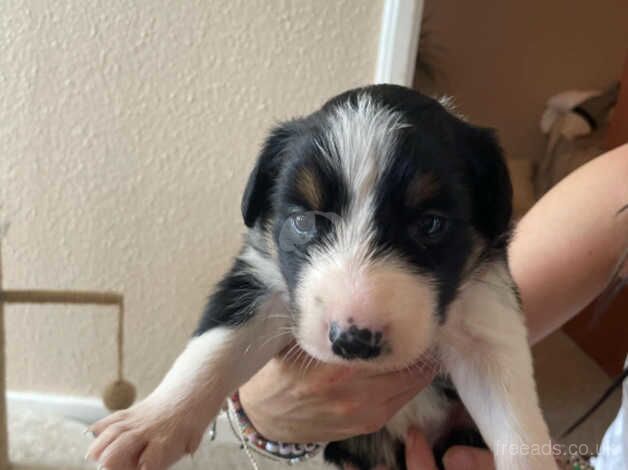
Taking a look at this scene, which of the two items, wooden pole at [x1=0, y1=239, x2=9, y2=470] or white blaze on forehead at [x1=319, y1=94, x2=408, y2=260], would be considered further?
wooden pole at [x1=0, y1=239, x2=9, y2=470]

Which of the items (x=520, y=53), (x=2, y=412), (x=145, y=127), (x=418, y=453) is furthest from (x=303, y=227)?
(x=520, y=53)

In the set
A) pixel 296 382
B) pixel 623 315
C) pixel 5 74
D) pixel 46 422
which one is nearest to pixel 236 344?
pixel 296 382

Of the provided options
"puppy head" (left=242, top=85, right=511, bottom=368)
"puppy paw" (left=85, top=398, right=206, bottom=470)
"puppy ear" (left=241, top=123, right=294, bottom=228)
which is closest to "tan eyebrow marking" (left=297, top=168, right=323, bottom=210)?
"puppy head" (left=242, top=85, right=511, bottom=368)

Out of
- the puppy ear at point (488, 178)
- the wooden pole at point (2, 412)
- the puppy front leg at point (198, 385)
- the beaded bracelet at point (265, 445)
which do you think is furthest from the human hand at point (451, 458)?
the wooden pole at point (2, 412)

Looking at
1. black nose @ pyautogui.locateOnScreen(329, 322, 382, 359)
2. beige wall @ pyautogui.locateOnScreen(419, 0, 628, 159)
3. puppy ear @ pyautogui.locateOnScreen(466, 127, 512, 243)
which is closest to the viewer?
black nose @ pyautogui.locateOnScreen(329, 322, 382, 359)

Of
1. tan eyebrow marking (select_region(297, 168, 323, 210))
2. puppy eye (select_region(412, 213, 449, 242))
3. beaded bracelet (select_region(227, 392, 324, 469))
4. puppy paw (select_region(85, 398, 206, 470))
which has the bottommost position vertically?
beaded bracelet (select_region(227, 392, 324, 469))

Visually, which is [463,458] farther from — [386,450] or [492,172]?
[492,172]

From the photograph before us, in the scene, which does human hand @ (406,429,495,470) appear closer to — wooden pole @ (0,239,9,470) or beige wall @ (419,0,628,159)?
wooden pole @ (0,239,9,470)
